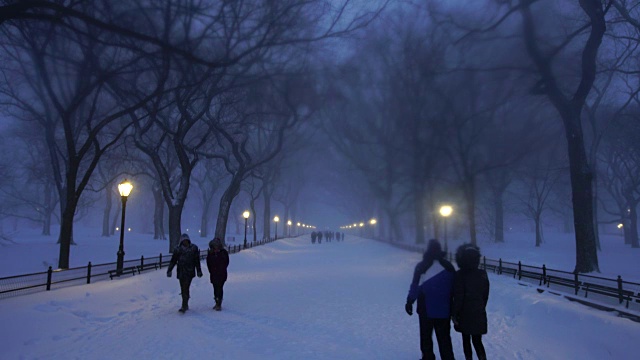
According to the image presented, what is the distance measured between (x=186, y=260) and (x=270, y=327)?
2.77 metres

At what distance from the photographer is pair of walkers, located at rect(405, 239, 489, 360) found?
5473 millimetres

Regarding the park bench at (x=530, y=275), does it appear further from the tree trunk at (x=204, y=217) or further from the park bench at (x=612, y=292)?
the tree trunk at (x=204, y=217)

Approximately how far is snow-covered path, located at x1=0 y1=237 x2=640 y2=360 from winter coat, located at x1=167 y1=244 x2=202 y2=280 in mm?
965

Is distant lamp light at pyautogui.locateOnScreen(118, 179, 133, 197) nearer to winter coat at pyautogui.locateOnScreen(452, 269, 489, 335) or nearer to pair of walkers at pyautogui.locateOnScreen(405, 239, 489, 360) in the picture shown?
pair of walkers at pyautogui.locateOnScreen(405, 239, 489, 360)

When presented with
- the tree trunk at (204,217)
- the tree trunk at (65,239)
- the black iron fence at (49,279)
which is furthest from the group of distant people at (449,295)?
the tree trunk at (204,217)

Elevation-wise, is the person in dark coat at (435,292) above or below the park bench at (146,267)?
above

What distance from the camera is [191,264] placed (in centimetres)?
1016

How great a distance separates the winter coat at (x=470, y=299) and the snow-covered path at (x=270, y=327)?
1.56 metres

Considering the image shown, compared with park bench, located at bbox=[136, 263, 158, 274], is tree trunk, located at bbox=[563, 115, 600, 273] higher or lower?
higher

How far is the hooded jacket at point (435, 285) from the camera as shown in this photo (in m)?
5.53

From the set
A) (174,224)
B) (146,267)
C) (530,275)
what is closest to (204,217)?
(174,224)

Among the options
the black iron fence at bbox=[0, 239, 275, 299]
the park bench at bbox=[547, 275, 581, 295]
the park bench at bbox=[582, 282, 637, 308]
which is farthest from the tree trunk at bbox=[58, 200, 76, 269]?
the park bench at bbox=[582, 282, 637, 308]

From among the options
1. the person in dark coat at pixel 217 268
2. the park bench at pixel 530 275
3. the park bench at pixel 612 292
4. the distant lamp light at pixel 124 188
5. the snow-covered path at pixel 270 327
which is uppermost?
the distant lamp light at pixel 124 188

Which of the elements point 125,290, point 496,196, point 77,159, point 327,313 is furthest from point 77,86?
point 496,196
